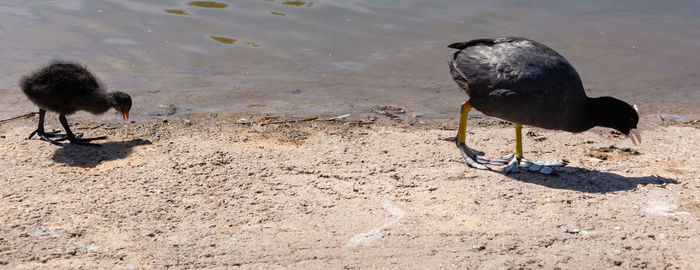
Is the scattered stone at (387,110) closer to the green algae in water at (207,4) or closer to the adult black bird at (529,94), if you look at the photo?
the adult black bird at (529,94)

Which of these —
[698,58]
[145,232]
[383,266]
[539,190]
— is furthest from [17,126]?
[698,58]

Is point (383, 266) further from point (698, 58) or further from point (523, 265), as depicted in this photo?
point (698, 58)

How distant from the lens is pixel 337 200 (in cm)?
451

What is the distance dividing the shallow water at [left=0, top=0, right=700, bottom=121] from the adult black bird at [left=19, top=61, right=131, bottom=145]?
0.63 meters

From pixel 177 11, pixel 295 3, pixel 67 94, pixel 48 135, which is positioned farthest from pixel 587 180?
pixel 177 11

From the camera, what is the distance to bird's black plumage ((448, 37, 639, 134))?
193 inches

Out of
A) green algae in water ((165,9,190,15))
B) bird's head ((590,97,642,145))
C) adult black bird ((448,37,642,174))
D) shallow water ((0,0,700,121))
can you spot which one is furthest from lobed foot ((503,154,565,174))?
green algae in water ((165,9,190,15))

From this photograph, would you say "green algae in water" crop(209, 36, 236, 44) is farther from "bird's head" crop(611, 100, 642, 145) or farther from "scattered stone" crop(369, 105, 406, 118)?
"bird's head" crop(611, 100, 642, 145)

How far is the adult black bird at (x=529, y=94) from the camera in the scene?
16.1 ft

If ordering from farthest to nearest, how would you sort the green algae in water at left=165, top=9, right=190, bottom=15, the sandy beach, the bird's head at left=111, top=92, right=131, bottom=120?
the green algae in water at left=165, top=9, right=190, bottom=15 → the bird's head at left=111, top=92, right=131, bottom=120 → the sandy beach

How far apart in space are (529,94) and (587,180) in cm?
79

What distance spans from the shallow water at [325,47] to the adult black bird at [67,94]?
2.08 ft

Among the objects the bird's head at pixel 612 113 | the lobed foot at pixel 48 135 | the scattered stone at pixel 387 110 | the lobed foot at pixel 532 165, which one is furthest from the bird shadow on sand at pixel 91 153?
the bird's head at pixel 612 113

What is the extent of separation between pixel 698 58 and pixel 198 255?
779cm
